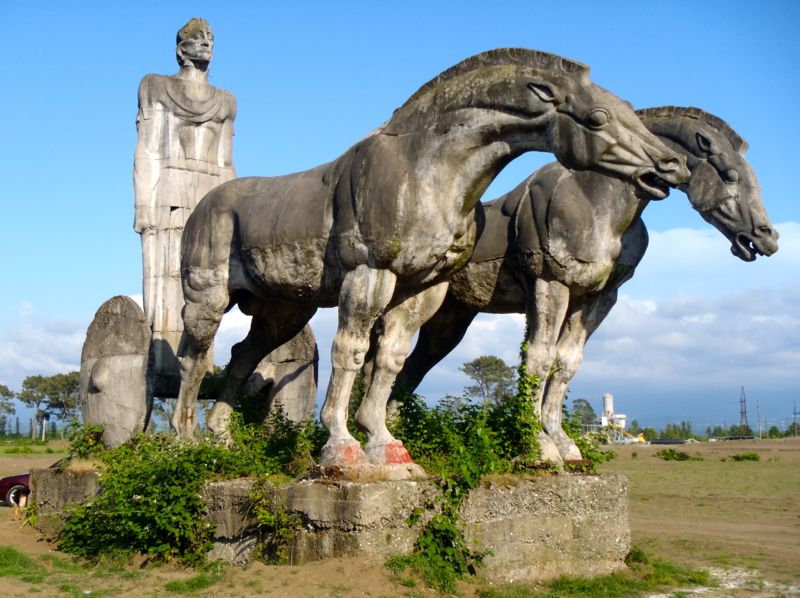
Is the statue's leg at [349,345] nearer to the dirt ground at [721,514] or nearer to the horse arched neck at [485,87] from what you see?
the horse arched neck at [485,87]

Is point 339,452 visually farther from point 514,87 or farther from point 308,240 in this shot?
point 514,87

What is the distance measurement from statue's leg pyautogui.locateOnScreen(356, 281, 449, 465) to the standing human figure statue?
385 cm

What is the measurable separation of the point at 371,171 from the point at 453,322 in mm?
3390

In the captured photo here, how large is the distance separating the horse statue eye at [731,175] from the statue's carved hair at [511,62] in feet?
8.87

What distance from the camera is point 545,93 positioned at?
775cm

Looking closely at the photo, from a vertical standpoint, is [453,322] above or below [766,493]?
above

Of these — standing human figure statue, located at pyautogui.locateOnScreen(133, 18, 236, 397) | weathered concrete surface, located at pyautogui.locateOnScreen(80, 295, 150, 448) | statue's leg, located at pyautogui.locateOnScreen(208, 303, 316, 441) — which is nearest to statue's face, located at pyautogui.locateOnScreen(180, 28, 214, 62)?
standing human figure statue, located at pyautogui.locateOnScreen(133, 18, 236, 397)

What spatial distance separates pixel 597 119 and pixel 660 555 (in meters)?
5.32

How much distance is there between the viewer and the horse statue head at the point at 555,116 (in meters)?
7.67

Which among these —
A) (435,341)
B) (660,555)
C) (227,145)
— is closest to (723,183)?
(435,341)

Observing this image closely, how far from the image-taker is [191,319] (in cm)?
979

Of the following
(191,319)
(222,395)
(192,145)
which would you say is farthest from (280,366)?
(192,145)

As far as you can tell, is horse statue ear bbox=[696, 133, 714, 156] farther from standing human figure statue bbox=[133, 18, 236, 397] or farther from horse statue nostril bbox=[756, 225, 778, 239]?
standing human figure statue bbox=[133, 18, 236, 397]

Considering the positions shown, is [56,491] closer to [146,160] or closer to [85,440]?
[85,440]
